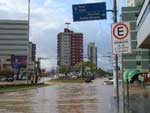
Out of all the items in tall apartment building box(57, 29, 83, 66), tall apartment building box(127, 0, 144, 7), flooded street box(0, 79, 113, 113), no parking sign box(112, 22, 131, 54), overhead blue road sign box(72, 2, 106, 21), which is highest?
tall apartment building box(127, 0, 144, 7)

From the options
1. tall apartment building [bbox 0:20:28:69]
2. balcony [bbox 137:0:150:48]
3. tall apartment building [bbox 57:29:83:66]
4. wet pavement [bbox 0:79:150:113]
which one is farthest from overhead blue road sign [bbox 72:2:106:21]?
tall apartment building [bbox 57:29:83:66]

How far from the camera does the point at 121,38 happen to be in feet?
52.4

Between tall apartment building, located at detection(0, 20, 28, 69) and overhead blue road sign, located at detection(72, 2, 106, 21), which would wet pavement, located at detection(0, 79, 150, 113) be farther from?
tall apartment building, located at detection(0, 20, 28, 69)

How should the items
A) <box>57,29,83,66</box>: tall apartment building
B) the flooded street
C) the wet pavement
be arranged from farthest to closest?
<box>57,29,83,66</box>: tall apartment building, the flooded street, the wet pavement

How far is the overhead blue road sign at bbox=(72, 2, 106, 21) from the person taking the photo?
24.9 m

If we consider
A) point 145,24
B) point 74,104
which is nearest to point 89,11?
point 74,104

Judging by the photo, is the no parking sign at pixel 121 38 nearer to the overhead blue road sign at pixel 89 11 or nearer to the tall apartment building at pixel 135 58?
the overhead blue road sign at pixel 89 11

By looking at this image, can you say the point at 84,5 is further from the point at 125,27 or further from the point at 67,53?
the point at 67,53

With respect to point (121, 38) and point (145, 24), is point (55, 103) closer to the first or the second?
point (145, 24)

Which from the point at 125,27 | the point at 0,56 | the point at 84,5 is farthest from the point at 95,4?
the point at 0,56

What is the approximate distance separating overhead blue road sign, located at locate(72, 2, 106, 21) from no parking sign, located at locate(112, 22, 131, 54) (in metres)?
8.58

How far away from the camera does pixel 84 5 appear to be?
25.0 metres

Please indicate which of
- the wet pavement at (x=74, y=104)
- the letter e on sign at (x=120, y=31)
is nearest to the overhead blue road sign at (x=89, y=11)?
the wet pavement at (x=74, y=104)

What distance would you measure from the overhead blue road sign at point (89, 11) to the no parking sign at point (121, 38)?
8.58 m
